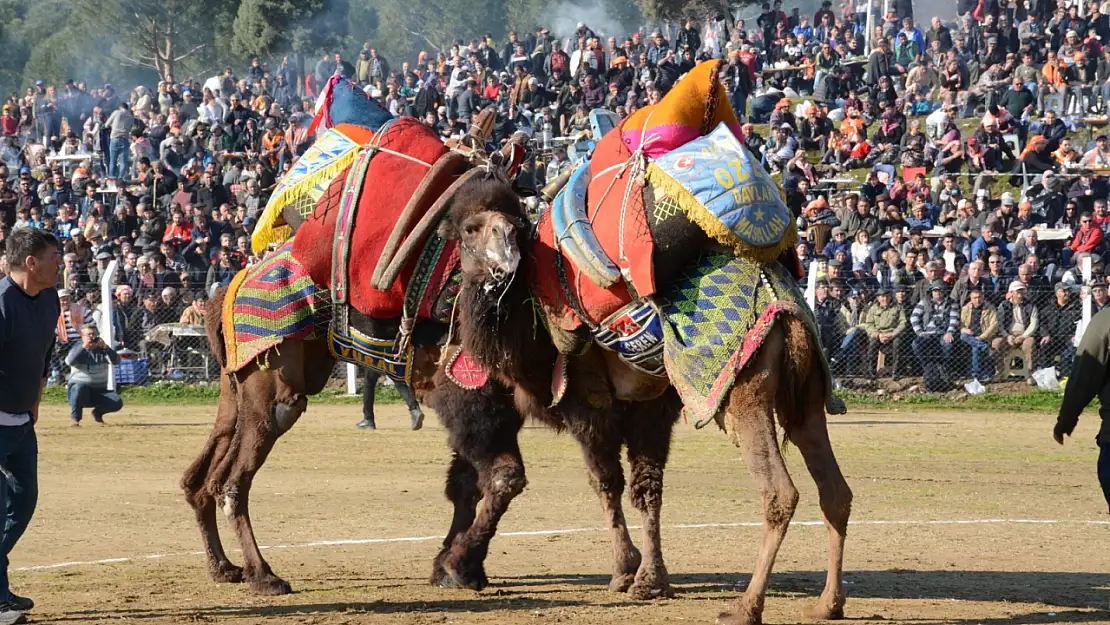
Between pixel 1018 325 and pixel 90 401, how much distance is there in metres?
12.1

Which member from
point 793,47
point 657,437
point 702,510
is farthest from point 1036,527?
point 793,47

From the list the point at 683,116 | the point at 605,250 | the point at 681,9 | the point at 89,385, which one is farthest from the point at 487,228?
the point at 681,9

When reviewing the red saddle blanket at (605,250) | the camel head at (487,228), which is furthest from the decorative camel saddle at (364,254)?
the red saddle blanket at (605,250)

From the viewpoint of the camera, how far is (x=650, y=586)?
779 cm

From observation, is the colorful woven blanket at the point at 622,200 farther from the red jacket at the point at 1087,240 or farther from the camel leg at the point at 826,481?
the red jacket at the point at 1087,240

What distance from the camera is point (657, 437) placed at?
26.6ft

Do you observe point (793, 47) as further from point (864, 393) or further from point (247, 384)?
point (247, 384)

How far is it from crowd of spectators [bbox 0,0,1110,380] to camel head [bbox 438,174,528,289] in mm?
7411

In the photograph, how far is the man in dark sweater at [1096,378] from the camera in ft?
24.2

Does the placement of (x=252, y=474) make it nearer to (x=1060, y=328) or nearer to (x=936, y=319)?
(x=936, y=319)

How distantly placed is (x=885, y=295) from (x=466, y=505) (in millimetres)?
12402

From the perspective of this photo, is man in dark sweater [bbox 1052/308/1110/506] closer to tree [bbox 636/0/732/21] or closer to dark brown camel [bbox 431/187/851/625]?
dark brown camel [bbox 431/187/851/625]

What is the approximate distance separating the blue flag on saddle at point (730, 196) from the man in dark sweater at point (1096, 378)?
166cm

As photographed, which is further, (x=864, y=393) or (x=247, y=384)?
(x=864, y=393)
